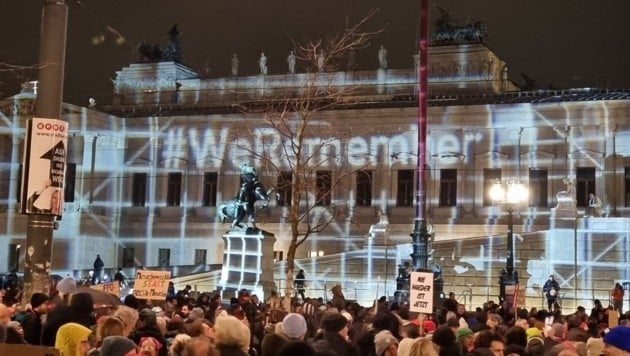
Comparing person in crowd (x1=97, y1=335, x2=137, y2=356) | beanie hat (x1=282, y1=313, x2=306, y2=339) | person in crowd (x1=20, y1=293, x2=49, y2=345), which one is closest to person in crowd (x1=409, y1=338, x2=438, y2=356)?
beanie hat (x1=282, y1=313, x2=306, y2=339)

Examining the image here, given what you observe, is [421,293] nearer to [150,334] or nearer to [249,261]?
[150,334]

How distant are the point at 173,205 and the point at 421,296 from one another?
1700 inches

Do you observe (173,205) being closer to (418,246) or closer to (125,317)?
(418,246)

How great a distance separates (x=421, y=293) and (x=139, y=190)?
146 feet

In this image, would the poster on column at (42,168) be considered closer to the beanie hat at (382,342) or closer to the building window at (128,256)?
the beanie hat at (382,342)

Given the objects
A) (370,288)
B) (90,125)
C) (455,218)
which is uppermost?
(90,125)

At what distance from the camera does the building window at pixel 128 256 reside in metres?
56.3

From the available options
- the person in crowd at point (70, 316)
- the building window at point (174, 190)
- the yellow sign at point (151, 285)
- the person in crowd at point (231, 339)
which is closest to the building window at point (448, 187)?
the building window at point (174, 190)

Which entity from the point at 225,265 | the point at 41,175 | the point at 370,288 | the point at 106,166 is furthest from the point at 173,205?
the point at 41,175

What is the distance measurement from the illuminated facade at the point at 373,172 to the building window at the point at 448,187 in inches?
3.5

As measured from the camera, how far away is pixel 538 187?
48.3m

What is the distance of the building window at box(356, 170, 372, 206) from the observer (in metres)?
51.5

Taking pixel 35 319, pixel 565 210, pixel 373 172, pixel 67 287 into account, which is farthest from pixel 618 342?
pixel 373 172

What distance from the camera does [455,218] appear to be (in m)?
49.1
